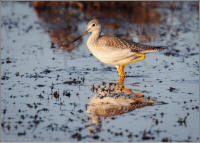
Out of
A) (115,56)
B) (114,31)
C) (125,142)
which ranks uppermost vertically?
(114,31)

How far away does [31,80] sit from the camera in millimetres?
9984

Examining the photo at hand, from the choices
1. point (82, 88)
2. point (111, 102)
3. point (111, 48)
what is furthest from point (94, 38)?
point (111, 102)

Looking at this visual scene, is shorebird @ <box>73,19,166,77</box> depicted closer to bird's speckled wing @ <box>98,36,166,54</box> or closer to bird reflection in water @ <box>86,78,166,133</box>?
bird's speckled wing @ <box>98,36,166,54</box>

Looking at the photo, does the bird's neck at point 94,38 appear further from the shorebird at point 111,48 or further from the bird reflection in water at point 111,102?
the bird reflection in water at point 111,102

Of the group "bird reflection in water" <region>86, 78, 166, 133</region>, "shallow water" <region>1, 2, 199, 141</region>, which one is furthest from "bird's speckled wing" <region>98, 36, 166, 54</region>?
"bird reflection in water" <region>86, 78, 166, 133</region>

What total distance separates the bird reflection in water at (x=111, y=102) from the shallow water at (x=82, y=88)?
0.33 ft

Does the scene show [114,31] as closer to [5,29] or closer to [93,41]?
[5,29]

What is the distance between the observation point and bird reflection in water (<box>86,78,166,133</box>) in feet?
24.7

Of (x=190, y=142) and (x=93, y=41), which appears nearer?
(x=190, y=142)

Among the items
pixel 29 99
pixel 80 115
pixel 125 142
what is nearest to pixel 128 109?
pixel 80 115

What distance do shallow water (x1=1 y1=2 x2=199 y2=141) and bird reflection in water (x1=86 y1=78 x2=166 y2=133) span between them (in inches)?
3.9

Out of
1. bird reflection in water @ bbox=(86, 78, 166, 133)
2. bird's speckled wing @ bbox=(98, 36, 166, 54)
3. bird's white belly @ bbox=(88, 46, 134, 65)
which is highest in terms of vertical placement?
bird's speckled wing @ bbox=(98, 36, 166, 54)

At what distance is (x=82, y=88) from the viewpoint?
9.36m

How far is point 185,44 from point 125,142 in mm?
8681
